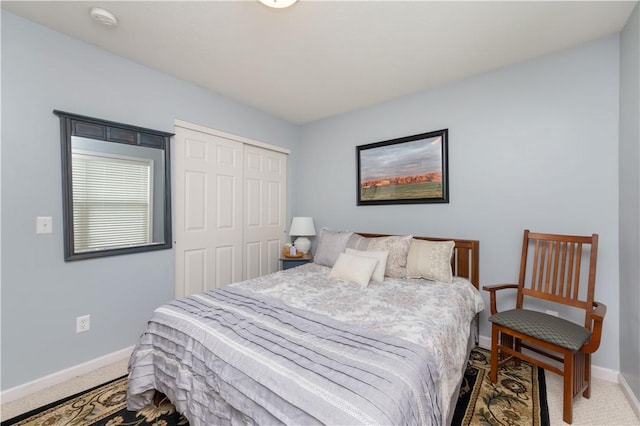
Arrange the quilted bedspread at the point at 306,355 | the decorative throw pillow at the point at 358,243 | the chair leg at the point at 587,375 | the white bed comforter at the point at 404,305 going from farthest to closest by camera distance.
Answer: the decorative throw pillow at the point at 358,243
the chair leg at the point at 587,375
the white bed comforter at the point at 404,305
the quilted bedspread at the point at 306,355

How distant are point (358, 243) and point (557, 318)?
5.45 feet

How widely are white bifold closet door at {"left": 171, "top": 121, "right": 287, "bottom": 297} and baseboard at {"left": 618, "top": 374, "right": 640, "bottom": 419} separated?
345 cm

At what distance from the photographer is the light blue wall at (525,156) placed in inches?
79.5

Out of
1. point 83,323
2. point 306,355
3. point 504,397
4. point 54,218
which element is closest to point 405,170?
point 504,397

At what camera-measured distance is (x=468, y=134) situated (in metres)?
2.65

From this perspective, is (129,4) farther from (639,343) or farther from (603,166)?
(639,343)

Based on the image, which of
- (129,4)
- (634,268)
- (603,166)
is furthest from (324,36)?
(634,268)

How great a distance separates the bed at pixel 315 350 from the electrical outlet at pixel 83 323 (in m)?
0.87

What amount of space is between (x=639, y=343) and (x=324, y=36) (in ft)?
9.74

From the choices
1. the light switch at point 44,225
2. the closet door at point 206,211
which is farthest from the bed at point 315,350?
the light switch at point 44,225

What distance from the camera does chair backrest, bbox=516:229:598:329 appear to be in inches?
74.8

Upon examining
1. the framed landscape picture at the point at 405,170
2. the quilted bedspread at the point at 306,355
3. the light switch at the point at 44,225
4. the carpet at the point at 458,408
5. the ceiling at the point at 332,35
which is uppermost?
the ceiling at the point at 332,35

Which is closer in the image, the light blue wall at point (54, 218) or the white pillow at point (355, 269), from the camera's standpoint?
the light blue wall at point (54, 218)

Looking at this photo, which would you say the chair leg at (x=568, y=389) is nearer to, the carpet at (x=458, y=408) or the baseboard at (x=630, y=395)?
the carpet at (x=458, y=408)
